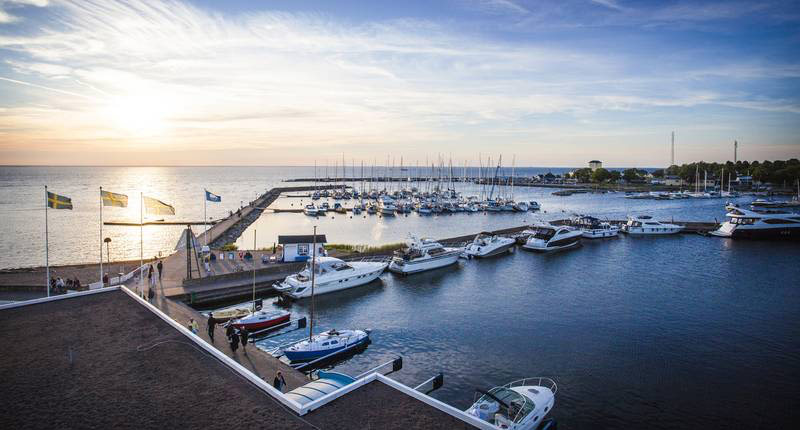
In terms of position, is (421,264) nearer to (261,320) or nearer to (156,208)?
(261,320)

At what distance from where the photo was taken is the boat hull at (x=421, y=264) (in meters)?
37.4

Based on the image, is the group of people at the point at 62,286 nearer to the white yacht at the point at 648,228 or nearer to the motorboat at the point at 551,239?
the motorboat at the point at 551,239

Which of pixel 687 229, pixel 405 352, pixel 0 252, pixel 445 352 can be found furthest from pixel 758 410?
pixel 0 252

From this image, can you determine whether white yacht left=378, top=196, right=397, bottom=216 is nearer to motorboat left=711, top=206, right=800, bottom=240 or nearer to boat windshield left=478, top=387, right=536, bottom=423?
motorboat left=711, top=206, right=800, bottom=240

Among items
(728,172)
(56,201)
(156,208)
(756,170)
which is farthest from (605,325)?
(728,172)

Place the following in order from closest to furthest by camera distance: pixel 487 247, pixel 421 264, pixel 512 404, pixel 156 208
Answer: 1. pixel 512 404
2. pixel 156 208
3. pixel 421 264
4. pixel 487 247

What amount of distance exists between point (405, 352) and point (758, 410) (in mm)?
13869

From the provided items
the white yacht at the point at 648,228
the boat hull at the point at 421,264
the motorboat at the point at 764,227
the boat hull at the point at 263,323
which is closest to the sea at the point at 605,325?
the boat hull at the point at 421,264

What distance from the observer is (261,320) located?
79.0ft

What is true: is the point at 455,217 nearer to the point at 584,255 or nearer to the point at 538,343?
the point at 584,255

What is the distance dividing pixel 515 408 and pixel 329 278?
738 inches

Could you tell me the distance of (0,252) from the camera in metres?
47.1

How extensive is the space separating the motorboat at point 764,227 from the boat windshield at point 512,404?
53.4m

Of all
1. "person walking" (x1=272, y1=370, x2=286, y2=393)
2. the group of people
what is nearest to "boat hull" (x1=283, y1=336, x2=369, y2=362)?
"person walking" (x1=272, y1=370, x2=286, y2=393)
